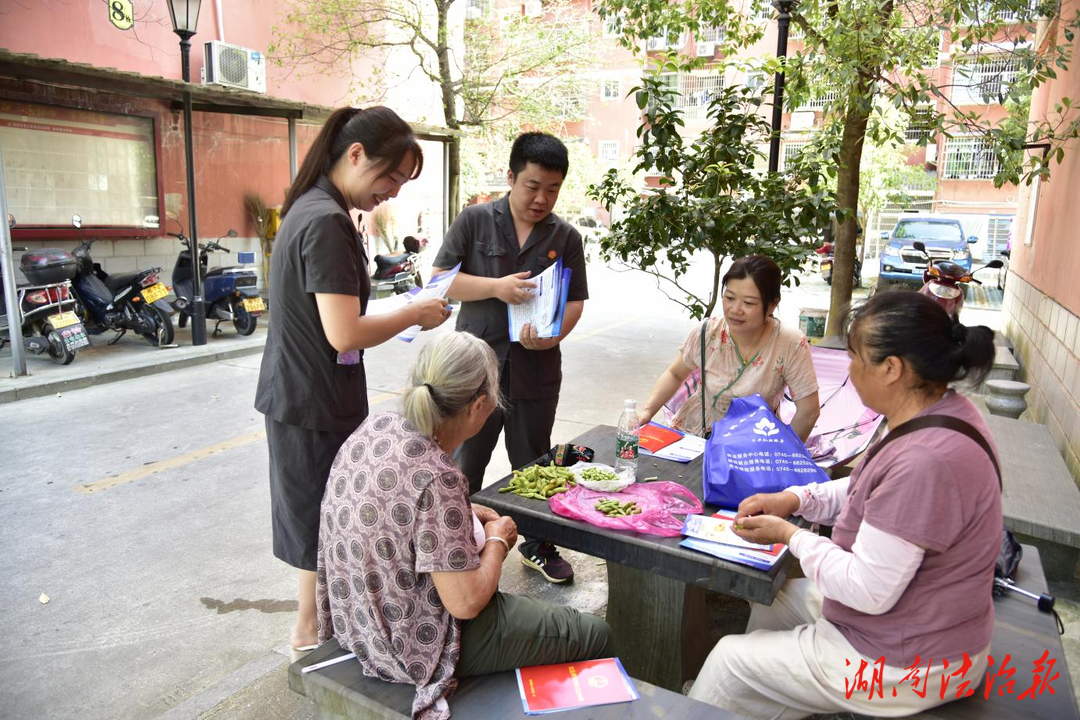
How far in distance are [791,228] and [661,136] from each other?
928 millimetres

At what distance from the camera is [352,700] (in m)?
1.71

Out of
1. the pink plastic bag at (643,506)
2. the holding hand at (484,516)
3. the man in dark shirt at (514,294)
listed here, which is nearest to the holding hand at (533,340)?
the man in dark shirt at (514,294)

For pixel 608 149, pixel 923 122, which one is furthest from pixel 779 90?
pixel 608 149

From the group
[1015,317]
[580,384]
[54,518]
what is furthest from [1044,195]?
[54,518]

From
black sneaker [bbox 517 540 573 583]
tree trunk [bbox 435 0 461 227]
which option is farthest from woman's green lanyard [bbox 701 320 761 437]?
tree trunk [bbox 435 0 461 227]

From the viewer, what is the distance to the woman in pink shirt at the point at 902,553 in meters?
1.56

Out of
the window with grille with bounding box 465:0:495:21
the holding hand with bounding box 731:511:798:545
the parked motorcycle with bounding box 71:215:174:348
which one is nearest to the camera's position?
the holding hand with bounding box 731:511:798:545

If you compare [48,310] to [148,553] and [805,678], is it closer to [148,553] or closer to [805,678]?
[148,553]

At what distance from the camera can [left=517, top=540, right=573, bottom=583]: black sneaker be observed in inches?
134

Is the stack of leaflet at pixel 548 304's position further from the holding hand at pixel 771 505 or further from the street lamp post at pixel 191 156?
the street lamp post at pixel 191 156

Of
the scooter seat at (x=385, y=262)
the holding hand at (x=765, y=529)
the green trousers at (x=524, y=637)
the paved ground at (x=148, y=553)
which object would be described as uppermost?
the scooter seat at (x=385, y=262)

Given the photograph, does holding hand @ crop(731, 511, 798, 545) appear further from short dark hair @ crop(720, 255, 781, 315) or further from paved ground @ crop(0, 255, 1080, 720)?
paved ground @ crop(0, 255, 1080, 720)

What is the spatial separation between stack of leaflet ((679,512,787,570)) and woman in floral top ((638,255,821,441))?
0.95 meters

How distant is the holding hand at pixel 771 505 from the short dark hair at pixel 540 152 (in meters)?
1.52
